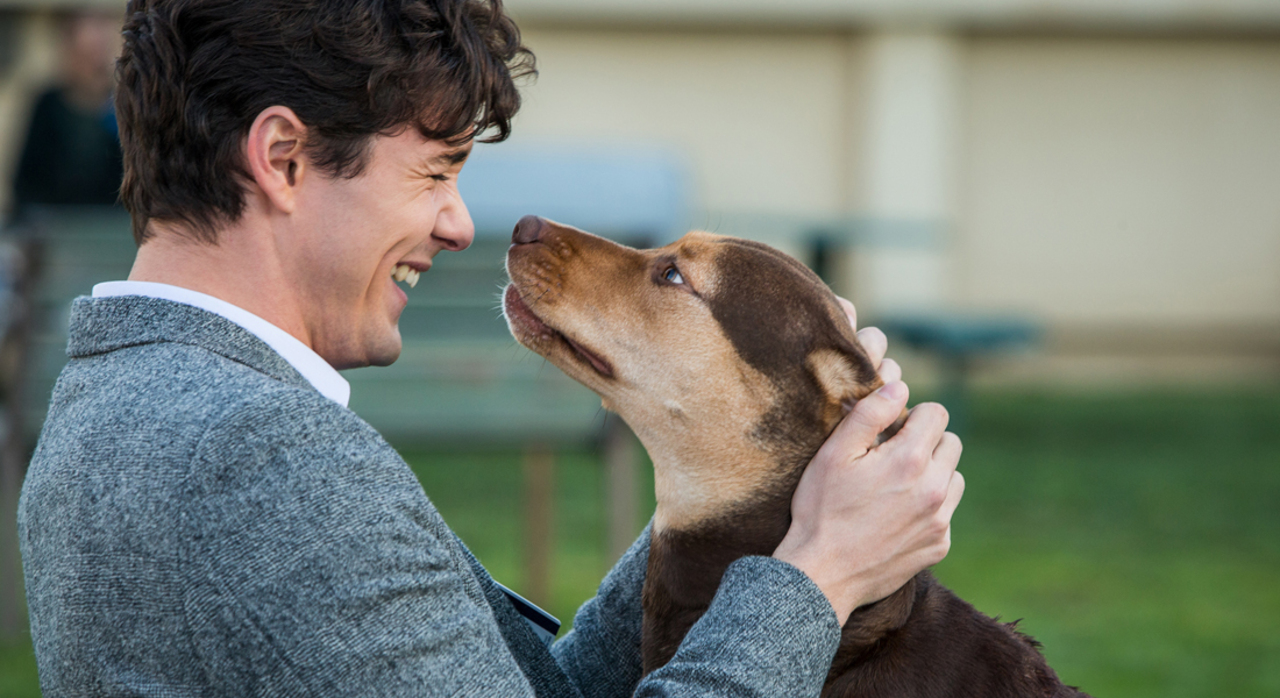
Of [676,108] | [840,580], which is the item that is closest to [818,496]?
[840,580]

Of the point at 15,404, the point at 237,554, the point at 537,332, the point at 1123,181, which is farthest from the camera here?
the point at 1123,181

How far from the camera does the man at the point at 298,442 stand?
1.51m

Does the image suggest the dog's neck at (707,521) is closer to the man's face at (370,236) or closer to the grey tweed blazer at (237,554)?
the grey tweed blazer at (237,554)

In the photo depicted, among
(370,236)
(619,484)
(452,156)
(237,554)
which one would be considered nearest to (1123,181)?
(619,484)

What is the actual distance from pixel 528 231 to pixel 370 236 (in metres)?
0.72

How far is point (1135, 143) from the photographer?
14.6 meters

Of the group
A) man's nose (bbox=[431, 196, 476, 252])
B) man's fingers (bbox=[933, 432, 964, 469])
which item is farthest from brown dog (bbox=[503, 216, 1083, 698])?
man's nose (bbox=[431, 196, 476, 252])

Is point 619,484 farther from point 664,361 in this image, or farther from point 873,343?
point 873,343

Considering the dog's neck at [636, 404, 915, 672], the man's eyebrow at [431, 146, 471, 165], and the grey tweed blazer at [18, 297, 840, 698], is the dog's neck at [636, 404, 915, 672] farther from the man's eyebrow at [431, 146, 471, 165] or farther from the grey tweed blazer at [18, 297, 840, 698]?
the man's eyebrow at [431, 146, 471, 165]

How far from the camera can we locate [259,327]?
1.86 m

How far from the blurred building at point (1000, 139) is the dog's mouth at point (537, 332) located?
1095 cm

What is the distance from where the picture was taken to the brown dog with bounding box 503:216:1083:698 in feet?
7.14

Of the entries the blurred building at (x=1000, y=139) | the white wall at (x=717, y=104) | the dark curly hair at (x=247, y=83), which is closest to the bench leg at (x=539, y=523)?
the dark curly hair at (x=247, y=83)

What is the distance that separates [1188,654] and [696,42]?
32.6 ft
